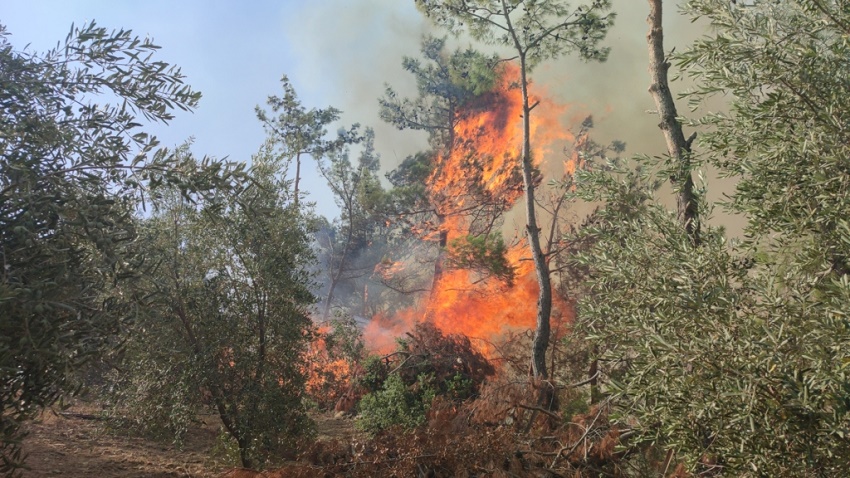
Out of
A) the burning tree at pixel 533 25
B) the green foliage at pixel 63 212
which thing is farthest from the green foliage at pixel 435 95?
the green foliage at pixel 63 212

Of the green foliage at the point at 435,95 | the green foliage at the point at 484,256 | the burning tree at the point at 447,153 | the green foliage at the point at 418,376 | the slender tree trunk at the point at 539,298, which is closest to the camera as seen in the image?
the slender tree trunk at the point at 539,298

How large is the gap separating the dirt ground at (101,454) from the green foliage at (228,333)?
856 millimetres

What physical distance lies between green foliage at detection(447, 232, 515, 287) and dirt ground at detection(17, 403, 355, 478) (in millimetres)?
12418

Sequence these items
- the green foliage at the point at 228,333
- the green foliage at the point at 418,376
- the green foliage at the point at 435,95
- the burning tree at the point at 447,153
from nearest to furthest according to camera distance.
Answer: the green foliage at the point at 228,333 → the green foliage at the point at 418,376 → the burning tree at the point at 447,153 → the green foliage at the point at 435,95

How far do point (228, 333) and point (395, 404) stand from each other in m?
6.08

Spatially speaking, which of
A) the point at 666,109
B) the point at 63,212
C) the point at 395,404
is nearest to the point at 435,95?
the point at 395,404

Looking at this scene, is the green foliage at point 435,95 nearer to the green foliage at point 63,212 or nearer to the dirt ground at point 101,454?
the dirt ground at point 101,454

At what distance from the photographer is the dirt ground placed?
374 inches

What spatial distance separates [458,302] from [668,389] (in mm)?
21179

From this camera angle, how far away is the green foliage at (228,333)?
9.38 m

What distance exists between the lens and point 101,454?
10641mm

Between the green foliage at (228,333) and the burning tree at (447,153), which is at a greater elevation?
the burning tree at (447,153)

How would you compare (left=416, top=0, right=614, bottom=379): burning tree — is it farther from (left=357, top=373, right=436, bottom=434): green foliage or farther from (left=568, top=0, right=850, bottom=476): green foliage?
(left=568, top=0, right=850, bottom=476): green foliage

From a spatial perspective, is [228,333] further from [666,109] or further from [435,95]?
[435,95]
